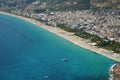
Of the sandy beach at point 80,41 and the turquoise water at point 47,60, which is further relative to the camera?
the sandy beach at point 80,41

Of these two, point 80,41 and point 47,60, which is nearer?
point 47,60

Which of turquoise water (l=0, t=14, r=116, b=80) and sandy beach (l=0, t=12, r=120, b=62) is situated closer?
turquoise water (l=0, t=14, r=116, b=80)

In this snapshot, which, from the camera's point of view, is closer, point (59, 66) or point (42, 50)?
point (59, 66)

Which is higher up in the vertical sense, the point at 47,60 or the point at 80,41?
the point at 80,41

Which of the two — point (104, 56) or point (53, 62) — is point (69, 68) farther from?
point (104, 56)


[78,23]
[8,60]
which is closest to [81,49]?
[8,60]

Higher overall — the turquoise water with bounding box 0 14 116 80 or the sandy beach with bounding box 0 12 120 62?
the sandy beach with bounding box 0 12 120 62

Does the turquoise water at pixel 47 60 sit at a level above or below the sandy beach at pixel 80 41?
below

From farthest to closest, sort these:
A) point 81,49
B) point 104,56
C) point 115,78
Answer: point 81,49 < point 104,56 < point 115,78
